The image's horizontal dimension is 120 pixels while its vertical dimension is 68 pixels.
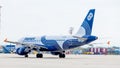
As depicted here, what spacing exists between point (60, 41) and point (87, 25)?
5.34 m

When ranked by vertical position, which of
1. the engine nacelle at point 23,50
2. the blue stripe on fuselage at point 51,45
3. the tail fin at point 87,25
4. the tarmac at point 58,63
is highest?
the tail fin at point 87,25

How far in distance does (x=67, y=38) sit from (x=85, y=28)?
11.2ft

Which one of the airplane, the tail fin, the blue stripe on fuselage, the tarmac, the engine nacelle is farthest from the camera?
the engine nacelle

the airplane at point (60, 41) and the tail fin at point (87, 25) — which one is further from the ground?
the tail fin at point (87, 25)

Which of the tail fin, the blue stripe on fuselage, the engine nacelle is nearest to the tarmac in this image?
the tail fin

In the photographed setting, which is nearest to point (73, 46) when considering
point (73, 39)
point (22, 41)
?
point (73, 39)

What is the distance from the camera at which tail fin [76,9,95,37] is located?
2665 inches

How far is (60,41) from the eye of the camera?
69750mm

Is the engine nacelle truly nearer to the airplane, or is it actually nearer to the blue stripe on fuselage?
the airplane

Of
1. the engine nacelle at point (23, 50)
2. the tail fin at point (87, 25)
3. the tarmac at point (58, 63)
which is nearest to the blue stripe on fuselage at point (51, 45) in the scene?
the engine nacelle at point (23, 50)

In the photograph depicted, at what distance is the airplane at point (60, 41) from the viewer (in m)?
67.2

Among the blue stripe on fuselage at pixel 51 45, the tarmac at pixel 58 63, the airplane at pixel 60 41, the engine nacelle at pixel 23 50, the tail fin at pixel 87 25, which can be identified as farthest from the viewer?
the engine nacelle at pixel 23 50

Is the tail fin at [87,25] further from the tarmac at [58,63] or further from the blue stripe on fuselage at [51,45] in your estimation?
the tarmac at [58,63]

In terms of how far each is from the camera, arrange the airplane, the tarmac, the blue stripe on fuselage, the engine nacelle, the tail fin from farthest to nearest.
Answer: the engine nacelle, the blue stripe on fuselage, the tail fin, the airplane, the tarmac
